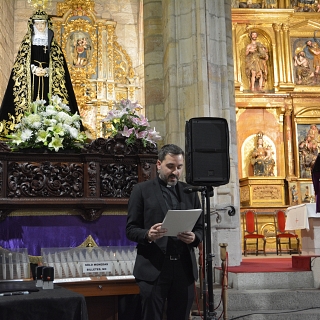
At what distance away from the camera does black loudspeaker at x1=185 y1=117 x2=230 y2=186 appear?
3992mm

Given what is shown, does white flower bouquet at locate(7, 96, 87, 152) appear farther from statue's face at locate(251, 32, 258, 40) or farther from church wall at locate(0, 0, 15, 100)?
statue's face at locate(251, 32, 258, 40)

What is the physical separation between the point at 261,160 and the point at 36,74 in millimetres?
8945

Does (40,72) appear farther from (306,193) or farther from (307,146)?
(307,146)

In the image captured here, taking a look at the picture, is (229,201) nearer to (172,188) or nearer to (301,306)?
(301,306)

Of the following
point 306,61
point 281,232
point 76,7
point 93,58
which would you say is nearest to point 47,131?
point 281,232

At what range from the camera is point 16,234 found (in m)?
4.25

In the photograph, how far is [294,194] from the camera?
14.0 metres

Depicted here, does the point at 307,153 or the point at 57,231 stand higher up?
the point at 307,153

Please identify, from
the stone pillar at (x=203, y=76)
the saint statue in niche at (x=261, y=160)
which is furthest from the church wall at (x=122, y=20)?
the stone pillar at (x=203, y=76)

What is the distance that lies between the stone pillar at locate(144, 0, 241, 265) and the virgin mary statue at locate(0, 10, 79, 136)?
2.78m

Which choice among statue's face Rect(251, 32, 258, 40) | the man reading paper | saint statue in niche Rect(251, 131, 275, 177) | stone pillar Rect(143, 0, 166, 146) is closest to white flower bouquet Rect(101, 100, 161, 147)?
the man reading paper

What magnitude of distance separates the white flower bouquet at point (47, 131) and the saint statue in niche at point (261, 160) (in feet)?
33.3

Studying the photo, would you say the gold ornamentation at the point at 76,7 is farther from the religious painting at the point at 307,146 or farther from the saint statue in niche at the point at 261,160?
the religious painting at the point at 307,146

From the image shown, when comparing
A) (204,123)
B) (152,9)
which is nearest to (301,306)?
(204,123)
